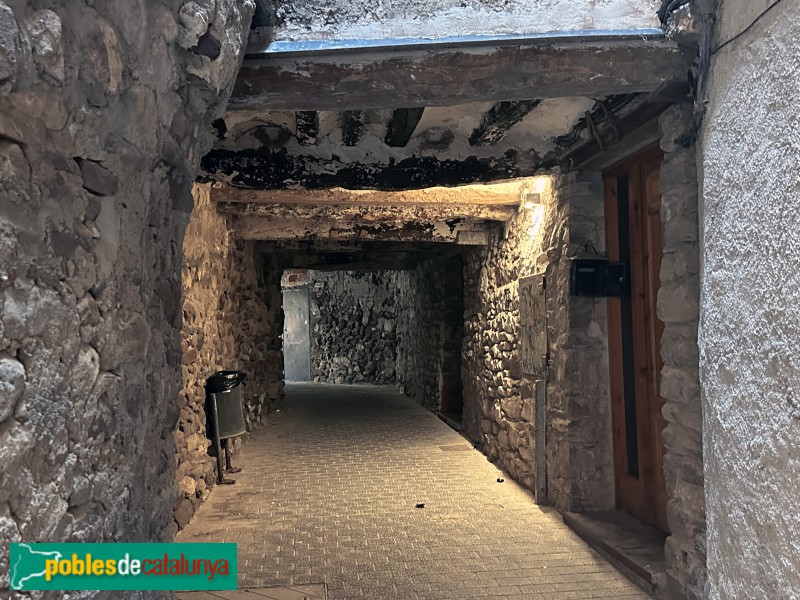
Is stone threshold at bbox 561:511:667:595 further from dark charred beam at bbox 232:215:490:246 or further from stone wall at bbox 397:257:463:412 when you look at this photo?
stone wall at bbox 397:257:463:412

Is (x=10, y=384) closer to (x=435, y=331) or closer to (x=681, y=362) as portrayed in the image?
(x=681, y=362)

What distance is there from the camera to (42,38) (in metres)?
1.08

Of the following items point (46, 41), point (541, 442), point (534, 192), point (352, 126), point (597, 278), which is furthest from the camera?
point (534, 192)

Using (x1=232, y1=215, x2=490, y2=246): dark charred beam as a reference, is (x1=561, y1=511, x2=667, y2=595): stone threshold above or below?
below

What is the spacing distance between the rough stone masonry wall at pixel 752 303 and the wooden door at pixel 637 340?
1.13 meters

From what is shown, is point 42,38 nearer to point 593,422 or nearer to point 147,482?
point 147,482

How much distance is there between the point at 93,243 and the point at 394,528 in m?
2.91

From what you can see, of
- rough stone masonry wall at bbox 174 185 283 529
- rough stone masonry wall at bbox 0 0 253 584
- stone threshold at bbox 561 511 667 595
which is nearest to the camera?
rough stone masonry wall at bbox 0 0 253 584

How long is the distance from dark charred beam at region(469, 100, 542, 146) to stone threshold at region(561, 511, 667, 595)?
2.21 m

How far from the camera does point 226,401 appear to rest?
468 cm

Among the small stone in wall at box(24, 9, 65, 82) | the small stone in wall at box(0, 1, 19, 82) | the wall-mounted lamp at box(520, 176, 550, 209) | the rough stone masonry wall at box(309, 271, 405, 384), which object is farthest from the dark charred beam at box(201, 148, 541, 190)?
the rough stone masonry wall at box(309, 271, 405, 384)

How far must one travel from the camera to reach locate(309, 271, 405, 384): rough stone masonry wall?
12516 millimetres

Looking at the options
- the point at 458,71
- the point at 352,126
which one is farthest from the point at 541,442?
the point at 458,71

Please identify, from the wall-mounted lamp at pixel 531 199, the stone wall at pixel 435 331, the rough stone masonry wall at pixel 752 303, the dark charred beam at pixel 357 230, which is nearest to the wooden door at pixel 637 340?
the wall-mounted lamp at pixel 531 199
